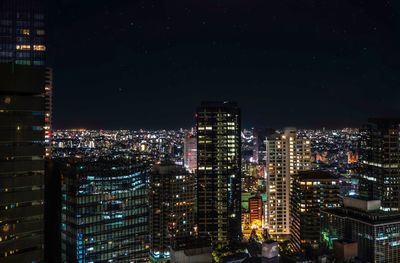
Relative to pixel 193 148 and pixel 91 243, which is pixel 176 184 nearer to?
pixel 91 243

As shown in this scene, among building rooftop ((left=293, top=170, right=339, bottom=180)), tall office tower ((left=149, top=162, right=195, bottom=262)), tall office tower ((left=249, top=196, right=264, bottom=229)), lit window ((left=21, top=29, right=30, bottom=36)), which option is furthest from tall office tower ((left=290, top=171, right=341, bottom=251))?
lit window ((left=21, top=29, right=30, bottom=36))

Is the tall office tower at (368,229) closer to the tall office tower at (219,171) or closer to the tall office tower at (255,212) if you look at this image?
the tall office tower at (219,171)

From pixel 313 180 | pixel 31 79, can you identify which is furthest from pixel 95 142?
pixel 31 79

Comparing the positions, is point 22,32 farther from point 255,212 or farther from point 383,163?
point 383,163

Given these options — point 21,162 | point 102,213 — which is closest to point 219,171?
point 102,213

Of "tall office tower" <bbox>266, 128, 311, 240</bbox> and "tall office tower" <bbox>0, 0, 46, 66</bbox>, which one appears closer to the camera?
"tall office tower" <bbox>0, 0, 46, 66</bbox>

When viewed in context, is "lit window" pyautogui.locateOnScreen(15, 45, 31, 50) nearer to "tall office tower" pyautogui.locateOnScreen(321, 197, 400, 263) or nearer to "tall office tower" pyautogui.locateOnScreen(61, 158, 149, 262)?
"tall office tower" pyautogui.locateOnScreen(61, 158, 149, 262)

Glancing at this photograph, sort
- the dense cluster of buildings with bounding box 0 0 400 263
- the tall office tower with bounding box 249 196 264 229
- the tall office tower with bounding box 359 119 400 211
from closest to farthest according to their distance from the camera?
the dense cluster of buildings with bounding box 0 0 400 263 < the tall office tower with bounding box 359 119 400 211 < the tall office tower with bounding box 249 196 264 229
